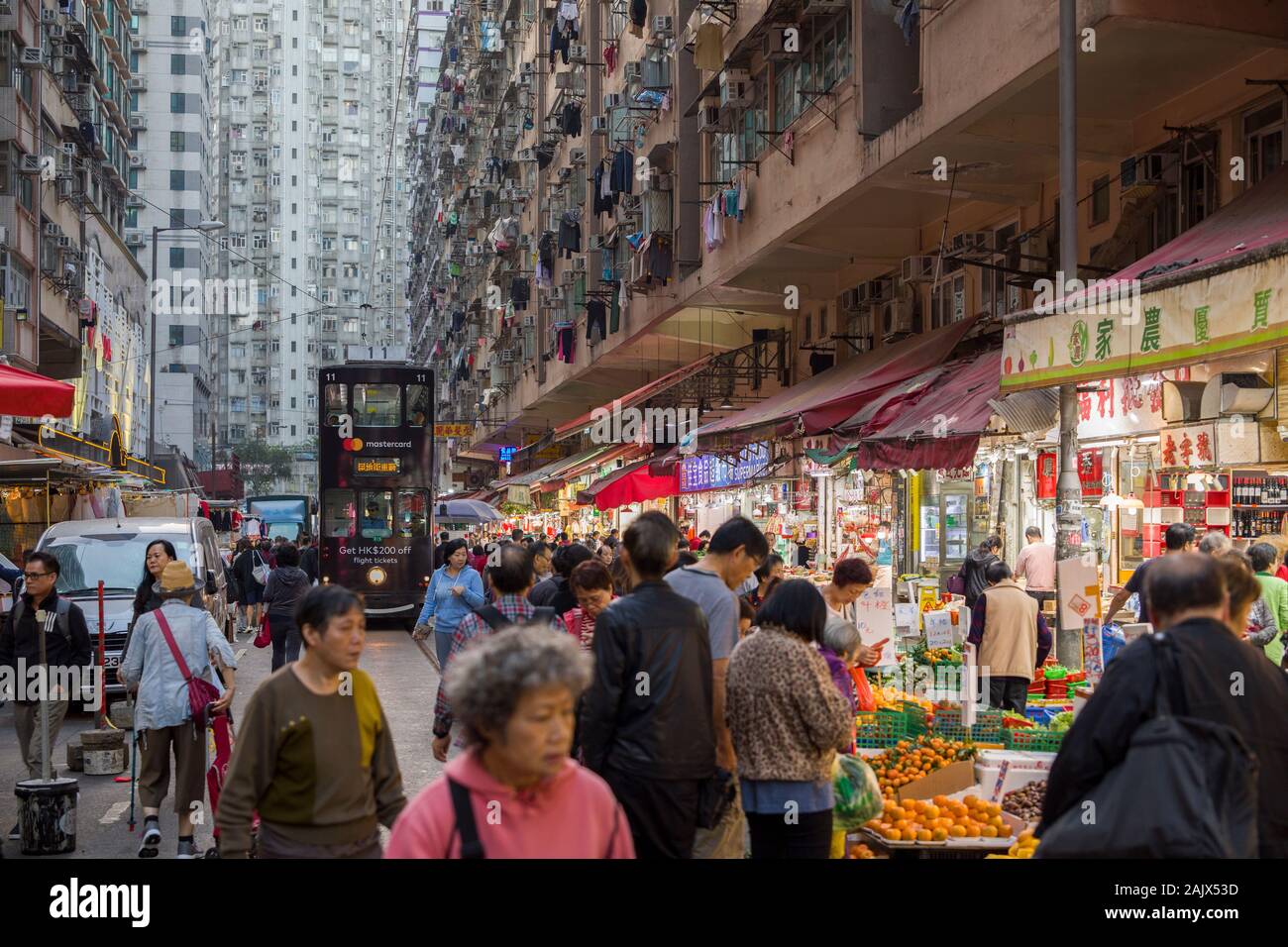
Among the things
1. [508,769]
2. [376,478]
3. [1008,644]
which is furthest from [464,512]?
[508,769]

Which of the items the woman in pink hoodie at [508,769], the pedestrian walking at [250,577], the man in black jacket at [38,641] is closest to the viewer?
the woman in pink hoodie at [508,769]

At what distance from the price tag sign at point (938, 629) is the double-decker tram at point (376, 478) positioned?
14142 mm

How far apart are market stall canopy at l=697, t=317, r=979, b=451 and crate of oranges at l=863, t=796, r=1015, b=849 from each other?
322 inches

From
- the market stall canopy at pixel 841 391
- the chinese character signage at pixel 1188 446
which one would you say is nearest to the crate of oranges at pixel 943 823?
the chinese character signage at pixel 1188 446

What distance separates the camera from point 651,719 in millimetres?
5328

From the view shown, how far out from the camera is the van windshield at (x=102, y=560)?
15.5 metres

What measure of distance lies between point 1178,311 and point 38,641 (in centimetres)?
787

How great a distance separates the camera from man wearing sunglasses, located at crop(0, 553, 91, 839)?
33.1 ft

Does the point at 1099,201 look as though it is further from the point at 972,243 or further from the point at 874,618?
the point at 874,618

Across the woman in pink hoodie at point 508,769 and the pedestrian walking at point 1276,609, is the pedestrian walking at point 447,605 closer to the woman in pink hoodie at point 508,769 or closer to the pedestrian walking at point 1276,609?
the pedestrian walking at point 1276,609

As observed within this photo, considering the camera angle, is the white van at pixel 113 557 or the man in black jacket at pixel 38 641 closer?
the man in black jacket at pixel 38 641

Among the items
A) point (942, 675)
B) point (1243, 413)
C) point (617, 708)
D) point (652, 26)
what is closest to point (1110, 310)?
point (1243, 413)

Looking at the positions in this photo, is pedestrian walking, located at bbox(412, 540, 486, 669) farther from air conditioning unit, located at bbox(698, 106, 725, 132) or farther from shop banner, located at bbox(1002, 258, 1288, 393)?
air conditioning unit, located at bbox(698, 106, 725, 132)
